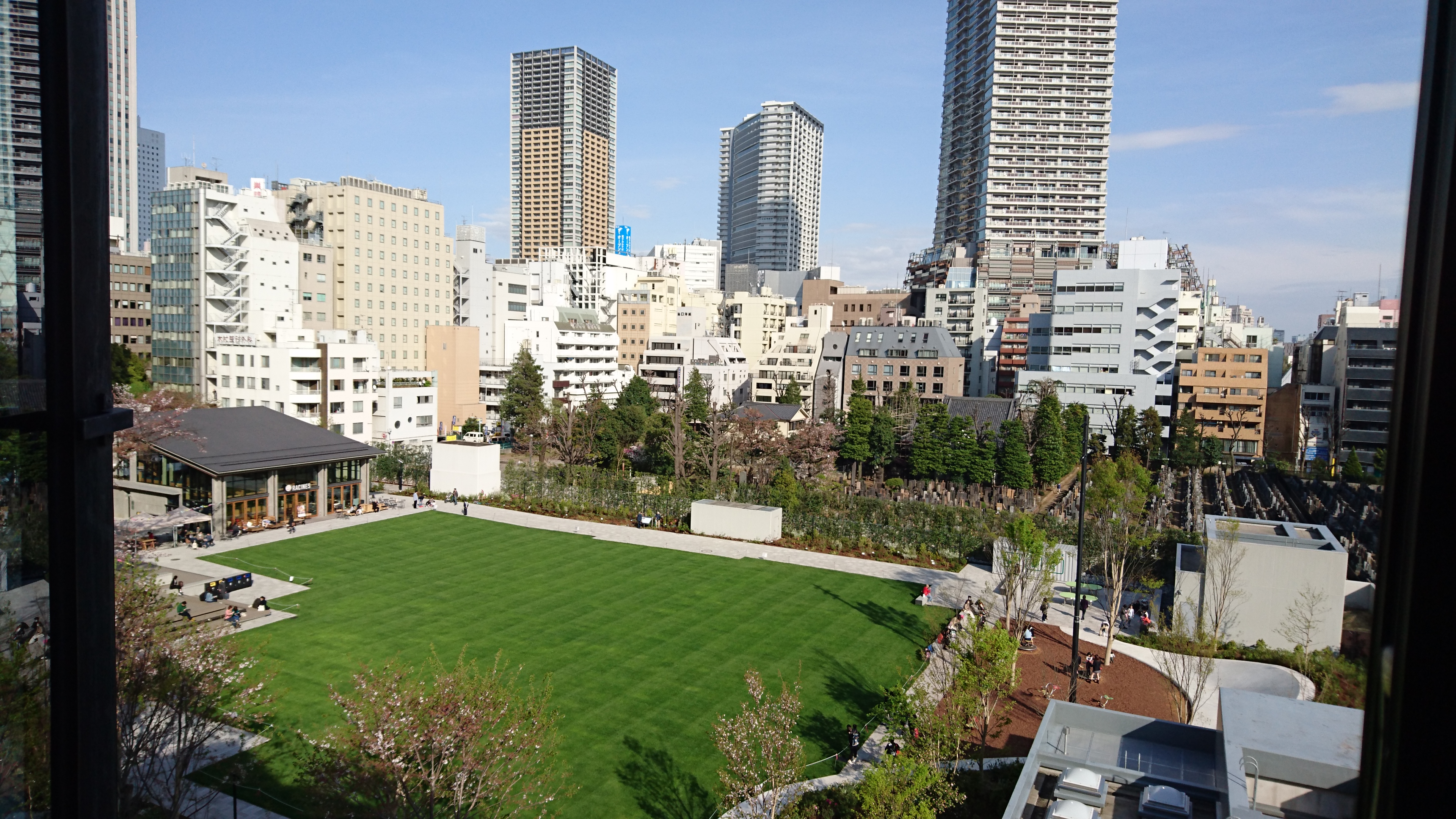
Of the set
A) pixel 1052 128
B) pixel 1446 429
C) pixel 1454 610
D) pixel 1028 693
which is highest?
pixel 1052 128

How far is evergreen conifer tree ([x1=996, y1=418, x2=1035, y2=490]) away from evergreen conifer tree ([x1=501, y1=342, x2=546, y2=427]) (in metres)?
24.7

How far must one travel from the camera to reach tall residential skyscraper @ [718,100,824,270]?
144750 mm

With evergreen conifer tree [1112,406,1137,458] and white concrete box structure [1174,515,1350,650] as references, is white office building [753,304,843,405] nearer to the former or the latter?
evergreen conifer tree [1112,406,1137,458]

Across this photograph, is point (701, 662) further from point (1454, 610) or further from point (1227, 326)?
point (1227, 326)

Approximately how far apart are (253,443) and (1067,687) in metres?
24.3

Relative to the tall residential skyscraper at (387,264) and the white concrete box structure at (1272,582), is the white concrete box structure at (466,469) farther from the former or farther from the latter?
the white concrete box structure at (1272,582)

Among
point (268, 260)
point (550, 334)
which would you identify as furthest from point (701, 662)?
point (550, 334)

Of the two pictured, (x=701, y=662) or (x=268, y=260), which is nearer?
(x=701, y=662)

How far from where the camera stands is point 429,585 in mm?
20359

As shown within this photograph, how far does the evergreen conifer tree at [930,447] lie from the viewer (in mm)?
35219

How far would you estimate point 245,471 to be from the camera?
80.6 ft

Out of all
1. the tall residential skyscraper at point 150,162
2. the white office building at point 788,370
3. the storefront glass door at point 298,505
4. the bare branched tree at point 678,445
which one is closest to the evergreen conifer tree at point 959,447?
the bare branched tree at point 678,445

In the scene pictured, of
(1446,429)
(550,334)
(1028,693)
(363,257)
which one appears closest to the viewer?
(1446,429)

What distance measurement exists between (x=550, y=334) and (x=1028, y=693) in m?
45.4
